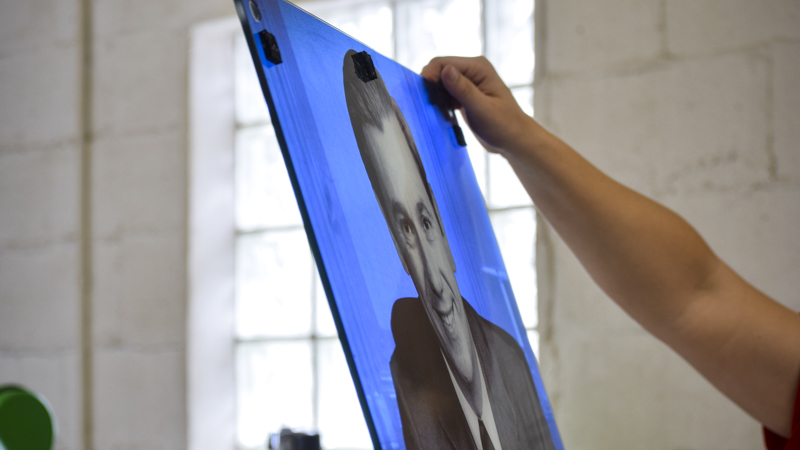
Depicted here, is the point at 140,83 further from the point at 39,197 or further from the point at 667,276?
the point at 667,276

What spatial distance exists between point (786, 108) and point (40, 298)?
2192mm

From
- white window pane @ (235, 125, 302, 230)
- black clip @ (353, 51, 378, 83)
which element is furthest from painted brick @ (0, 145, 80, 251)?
black clip @ (353, 51, 378, 83)

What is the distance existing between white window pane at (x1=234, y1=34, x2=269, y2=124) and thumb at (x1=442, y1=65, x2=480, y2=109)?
4.00 feet

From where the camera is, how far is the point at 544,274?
1.43m

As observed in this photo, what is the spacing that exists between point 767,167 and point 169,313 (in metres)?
1.65

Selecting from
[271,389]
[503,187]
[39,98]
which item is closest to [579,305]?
[503,187]

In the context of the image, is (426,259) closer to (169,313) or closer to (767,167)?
(767,167)

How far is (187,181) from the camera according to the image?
5.98ft

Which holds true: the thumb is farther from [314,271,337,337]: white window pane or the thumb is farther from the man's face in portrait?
[314,271,337,337]: white window pane

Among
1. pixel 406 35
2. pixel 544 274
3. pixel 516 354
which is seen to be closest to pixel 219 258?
pixel 406 35

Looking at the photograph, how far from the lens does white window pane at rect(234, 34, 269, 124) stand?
196cm

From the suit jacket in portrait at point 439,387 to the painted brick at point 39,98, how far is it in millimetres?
1751

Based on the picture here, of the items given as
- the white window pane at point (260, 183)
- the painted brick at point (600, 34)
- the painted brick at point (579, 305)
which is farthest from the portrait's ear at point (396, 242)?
the white window pane at point (260, 183)

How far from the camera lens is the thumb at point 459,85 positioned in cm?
85
